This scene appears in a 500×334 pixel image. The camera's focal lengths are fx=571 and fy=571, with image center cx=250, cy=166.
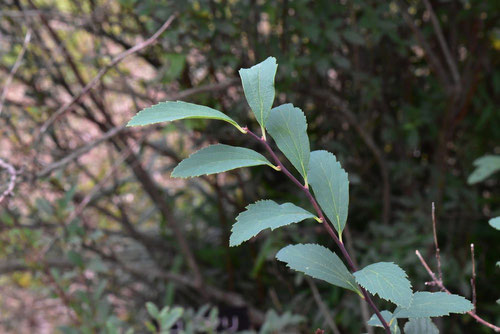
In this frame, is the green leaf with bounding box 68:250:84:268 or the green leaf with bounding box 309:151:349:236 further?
the green leaf with bounding box 68:250:84:268

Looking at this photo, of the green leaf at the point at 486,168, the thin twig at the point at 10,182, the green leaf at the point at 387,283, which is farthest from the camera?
the green leaf at the point at 486,168

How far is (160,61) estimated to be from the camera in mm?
1924

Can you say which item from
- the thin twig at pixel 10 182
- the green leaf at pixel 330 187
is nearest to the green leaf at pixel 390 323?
the green leaf at pixel 330 187

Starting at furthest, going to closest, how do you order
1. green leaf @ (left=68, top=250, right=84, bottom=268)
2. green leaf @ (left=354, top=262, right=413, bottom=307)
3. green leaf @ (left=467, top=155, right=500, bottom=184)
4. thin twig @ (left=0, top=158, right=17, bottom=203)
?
green leaf @ (left=68, top=250, right=84, bottom=268)
green leaf @ (left=467, top=155, right=500, bottom=184)
thin twig @ (left=0, top=158, right=17, bottom=203)
green leaf @ (left=354, top=262, right=413, bottom=307)

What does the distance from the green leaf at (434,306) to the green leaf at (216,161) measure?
0.21 metres

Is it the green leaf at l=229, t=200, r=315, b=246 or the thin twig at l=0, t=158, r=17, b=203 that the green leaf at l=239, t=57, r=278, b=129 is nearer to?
the green leaf at l=229, t=200, r=315, b=246

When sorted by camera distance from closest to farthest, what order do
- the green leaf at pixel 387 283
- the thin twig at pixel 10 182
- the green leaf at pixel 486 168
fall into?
the green leaf at pixel 387 283 → the thin twig at pixel 10 182 → the green leaf at pixel 486 168

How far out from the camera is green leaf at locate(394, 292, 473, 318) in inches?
21.4

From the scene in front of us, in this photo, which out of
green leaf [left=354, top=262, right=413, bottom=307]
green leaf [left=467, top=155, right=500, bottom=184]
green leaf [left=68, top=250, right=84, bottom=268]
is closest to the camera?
green leaf [left=354, top=262, right=413, bottom=307]

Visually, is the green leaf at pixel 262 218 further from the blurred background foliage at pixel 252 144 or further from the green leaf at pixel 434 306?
the blurred background foliage at pixel 252 144

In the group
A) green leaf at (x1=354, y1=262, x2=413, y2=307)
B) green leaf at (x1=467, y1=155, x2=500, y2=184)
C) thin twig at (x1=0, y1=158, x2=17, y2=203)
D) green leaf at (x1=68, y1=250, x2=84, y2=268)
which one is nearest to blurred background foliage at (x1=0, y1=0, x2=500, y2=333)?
green leaf at (x1=68, y1=250, x2=84, y2=268)

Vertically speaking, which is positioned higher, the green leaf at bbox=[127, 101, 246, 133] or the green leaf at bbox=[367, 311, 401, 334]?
the green leaf at bbox=[127, 101, 246, 133]

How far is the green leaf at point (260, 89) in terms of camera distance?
569 mm

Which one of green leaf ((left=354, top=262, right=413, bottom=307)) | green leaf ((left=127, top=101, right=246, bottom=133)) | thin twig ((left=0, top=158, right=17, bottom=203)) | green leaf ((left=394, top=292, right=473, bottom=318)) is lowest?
green leaf ((left=394, top=292, right=473, bottom=318))
